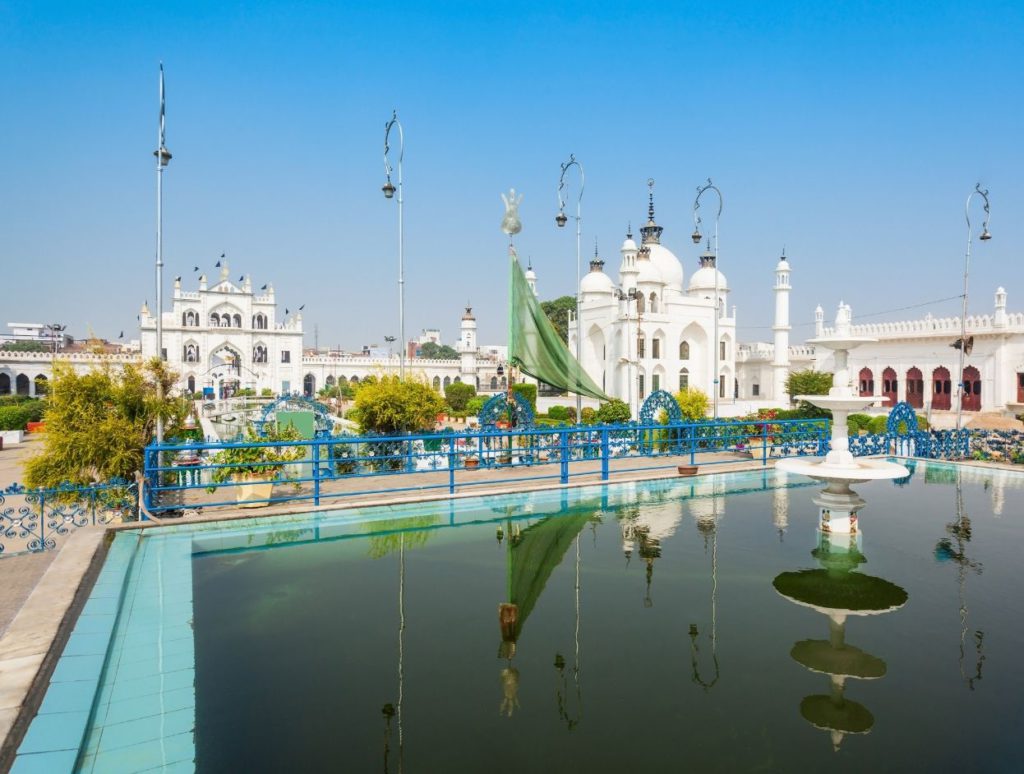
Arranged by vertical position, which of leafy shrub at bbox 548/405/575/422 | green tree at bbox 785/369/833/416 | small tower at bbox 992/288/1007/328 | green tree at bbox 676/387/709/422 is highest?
small tower at bbox 992/288/1007/328

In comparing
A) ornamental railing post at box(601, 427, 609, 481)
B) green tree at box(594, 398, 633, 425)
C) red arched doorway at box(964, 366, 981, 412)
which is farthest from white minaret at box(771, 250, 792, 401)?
ornamental railing post at box(601, 427, 609, 481)

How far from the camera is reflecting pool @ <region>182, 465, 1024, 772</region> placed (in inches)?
133

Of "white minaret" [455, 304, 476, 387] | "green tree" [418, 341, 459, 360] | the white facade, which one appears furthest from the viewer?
"green tree" [418, 341, 459, 360]

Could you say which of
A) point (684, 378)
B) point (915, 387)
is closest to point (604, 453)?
point (915, 387)

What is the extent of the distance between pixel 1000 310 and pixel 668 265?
20.1 meters

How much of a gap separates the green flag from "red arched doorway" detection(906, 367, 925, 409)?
31495mm

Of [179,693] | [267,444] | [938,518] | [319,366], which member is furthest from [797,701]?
[319,366]

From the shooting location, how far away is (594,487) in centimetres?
1016

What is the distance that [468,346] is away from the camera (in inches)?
2721

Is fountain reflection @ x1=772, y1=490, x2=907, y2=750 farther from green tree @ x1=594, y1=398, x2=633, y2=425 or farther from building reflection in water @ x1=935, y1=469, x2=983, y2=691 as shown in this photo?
green tree @ x1=594, y1=398, x2=633, y2=425

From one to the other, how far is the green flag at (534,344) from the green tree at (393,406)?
2.04 meters

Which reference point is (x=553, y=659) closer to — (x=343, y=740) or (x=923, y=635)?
(x=343, y=740)

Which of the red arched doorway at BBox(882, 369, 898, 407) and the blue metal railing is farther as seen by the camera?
the red arched doorway at BBox(882, 369, 898, 407)

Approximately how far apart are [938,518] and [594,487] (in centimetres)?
452
